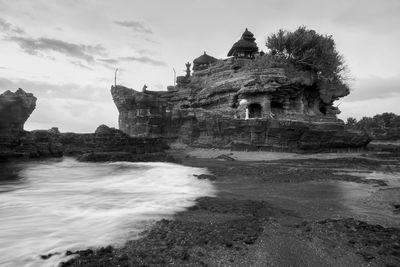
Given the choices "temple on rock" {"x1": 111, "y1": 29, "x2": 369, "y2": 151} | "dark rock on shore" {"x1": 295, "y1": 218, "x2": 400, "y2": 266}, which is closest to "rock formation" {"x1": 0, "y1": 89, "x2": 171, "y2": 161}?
"temple on rock" {"x1": 111, "y1": 29, "x2": 369, "y2": 151}

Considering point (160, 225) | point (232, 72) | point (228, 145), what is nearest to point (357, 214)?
point (160, 225)

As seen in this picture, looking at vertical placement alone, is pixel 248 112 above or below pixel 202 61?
below

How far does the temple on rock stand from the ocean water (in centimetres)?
1485

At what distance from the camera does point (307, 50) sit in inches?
1380

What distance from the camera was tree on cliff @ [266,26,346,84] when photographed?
3562 cm

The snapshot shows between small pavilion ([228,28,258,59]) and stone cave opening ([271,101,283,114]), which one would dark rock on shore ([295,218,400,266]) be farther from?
small pavilion ([228,28,258,59])

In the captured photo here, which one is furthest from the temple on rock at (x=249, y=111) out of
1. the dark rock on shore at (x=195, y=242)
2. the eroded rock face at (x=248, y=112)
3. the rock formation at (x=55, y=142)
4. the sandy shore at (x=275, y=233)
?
the dark rock on shore at (x=195, y=242)

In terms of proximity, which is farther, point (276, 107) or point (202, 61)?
point (202, 61)

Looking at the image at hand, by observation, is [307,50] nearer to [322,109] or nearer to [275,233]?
[322,109]

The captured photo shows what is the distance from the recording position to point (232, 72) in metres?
38.1

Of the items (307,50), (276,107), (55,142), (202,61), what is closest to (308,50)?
(307,50)

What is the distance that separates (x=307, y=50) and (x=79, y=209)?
33.1 m

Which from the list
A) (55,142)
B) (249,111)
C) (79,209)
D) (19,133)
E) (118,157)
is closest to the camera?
(79,209)

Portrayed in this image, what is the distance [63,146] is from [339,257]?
2912 cm
